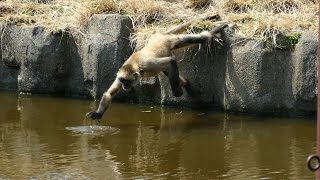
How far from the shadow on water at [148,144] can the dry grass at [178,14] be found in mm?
1161

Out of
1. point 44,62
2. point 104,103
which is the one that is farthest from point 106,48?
point 104,103

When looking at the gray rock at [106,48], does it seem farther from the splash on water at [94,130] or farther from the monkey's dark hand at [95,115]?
the splash on water at [94,130]

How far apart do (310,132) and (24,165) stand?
10.4 feet

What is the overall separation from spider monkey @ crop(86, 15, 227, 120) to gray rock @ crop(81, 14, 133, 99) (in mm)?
696

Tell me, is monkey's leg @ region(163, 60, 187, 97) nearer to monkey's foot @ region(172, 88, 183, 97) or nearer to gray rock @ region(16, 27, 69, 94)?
monkey's foot @ region(172, 88, 183, 97)

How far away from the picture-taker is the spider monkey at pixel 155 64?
29.6ft

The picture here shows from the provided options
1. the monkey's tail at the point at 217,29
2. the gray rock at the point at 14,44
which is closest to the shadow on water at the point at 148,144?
the monkey's tail at the point at 217,29

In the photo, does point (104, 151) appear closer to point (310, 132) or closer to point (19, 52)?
point (310, 132)

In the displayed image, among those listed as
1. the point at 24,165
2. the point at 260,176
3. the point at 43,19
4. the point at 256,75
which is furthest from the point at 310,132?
the point at 43,19

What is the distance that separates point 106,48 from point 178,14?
128 centimetres

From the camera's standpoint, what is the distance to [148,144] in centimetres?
788

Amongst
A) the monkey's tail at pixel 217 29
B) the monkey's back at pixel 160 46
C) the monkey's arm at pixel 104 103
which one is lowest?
the monkey's arm at pixel 104 103

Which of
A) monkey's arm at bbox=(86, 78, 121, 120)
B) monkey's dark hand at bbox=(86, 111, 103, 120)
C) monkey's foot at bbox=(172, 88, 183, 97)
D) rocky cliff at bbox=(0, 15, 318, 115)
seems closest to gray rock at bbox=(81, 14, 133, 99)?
rocky cliff at bbox=(0, 15, 318, 115)

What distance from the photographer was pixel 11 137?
8.34 m
